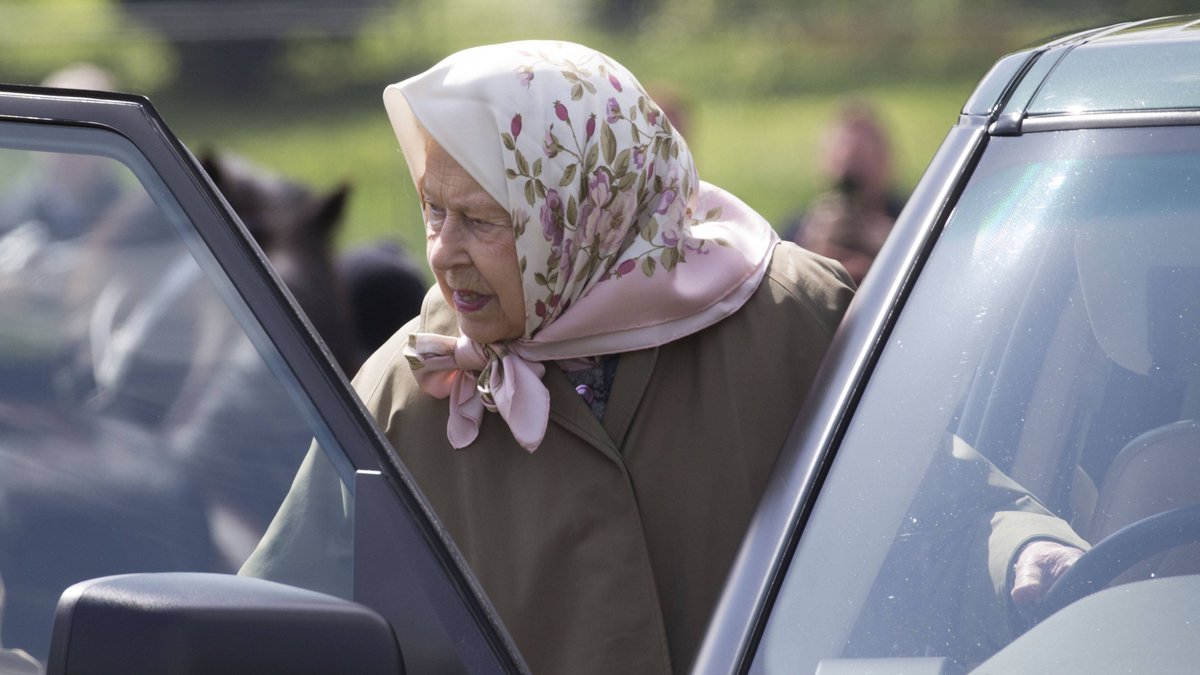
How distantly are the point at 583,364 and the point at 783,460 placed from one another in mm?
796

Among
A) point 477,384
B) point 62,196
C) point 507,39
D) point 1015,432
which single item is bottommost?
point 507,39

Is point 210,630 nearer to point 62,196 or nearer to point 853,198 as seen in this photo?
point 62,196

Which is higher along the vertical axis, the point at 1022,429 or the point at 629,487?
the point at 1022,429

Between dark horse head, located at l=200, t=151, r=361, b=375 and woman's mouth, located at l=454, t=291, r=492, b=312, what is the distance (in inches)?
76.5

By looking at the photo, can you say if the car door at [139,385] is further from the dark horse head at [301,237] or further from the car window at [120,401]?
the dark horse head at [301,237]

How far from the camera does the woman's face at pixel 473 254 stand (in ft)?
7.61

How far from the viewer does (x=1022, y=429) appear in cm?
156

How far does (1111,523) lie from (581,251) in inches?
41.5

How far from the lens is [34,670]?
143cm

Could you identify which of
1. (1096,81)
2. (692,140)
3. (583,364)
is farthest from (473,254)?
(692,140)

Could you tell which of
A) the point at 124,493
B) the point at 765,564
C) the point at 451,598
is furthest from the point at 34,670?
the point at 765,564

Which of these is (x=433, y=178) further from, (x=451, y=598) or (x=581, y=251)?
(x=451, y=598)

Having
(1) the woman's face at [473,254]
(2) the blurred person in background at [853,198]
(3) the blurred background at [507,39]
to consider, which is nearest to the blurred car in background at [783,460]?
(1) the woman's face at [473,254]

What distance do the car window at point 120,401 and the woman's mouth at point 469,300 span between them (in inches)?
34.7
